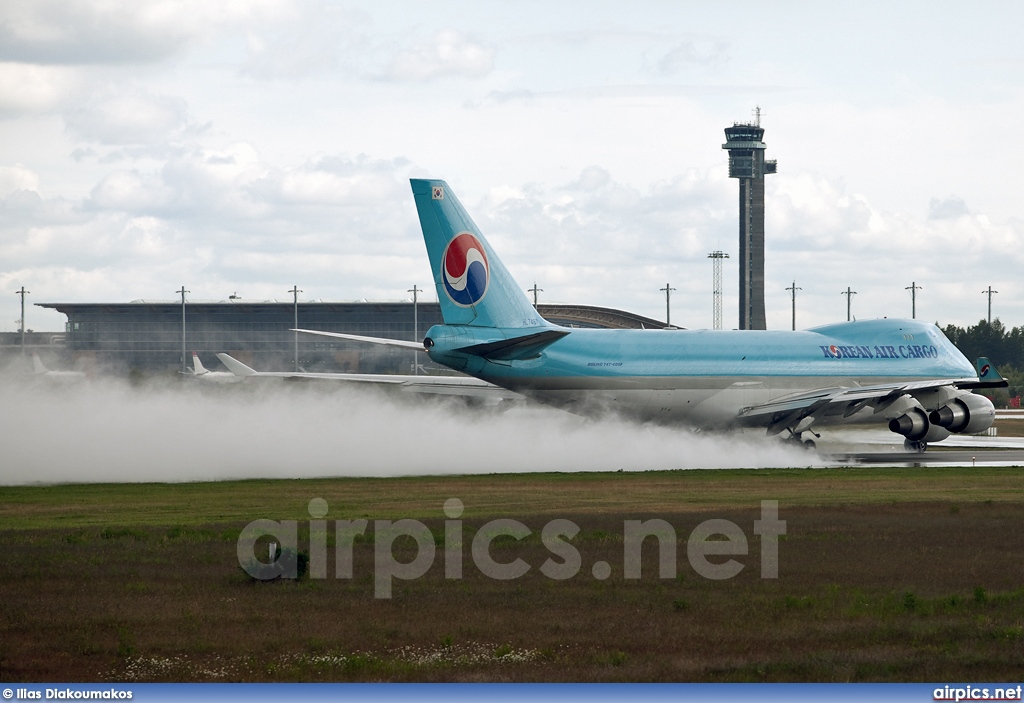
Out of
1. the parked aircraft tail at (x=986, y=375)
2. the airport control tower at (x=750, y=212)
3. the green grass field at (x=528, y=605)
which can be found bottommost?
the green grass field at (x=528, y=605)

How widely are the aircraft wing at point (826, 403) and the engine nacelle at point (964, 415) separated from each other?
919mm

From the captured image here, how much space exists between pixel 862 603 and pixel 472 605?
5.77 m

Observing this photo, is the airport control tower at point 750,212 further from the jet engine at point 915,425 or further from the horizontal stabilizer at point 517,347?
the horizontal stabilizer at point 517,347

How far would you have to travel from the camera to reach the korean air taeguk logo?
4600 centimetres

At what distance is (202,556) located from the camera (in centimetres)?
2353

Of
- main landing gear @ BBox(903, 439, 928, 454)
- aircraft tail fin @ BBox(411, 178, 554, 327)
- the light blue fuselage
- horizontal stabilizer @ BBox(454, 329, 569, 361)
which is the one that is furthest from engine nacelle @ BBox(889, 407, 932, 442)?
aircraft tail fin @ BBox(411, 178, 554, 327)

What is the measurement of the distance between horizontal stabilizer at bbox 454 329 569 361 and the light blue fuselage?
0.68ft

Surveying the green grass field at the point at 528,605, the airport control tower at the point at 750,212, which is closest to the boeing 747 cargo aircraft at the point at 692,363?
the green grass field at the point at 528,605

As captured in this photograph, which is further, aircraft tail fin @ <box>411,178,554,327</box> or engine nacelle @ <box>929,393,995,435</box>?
engine nacelle @ <box>929,393,995,435</box>

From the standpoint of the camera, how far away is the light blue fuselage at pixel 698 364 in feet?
156

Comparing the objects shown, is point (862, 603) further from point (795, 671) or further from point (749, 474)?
point (749, 474)

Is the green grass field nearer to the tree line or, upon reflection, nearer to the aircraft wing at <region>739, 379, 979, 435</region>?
the aircraft wing at <region>739, 379, 979, 435</region>

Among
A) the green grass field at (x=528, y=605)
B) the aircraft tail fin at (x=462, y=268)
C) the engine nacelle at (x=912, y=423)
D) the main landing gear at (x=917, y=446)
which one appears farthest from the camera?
the main landing gear at (x=917, y=446)

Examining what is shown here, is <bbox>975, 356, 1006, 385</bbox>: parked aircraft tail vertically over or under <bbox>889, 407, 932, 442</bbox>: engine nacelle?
over
